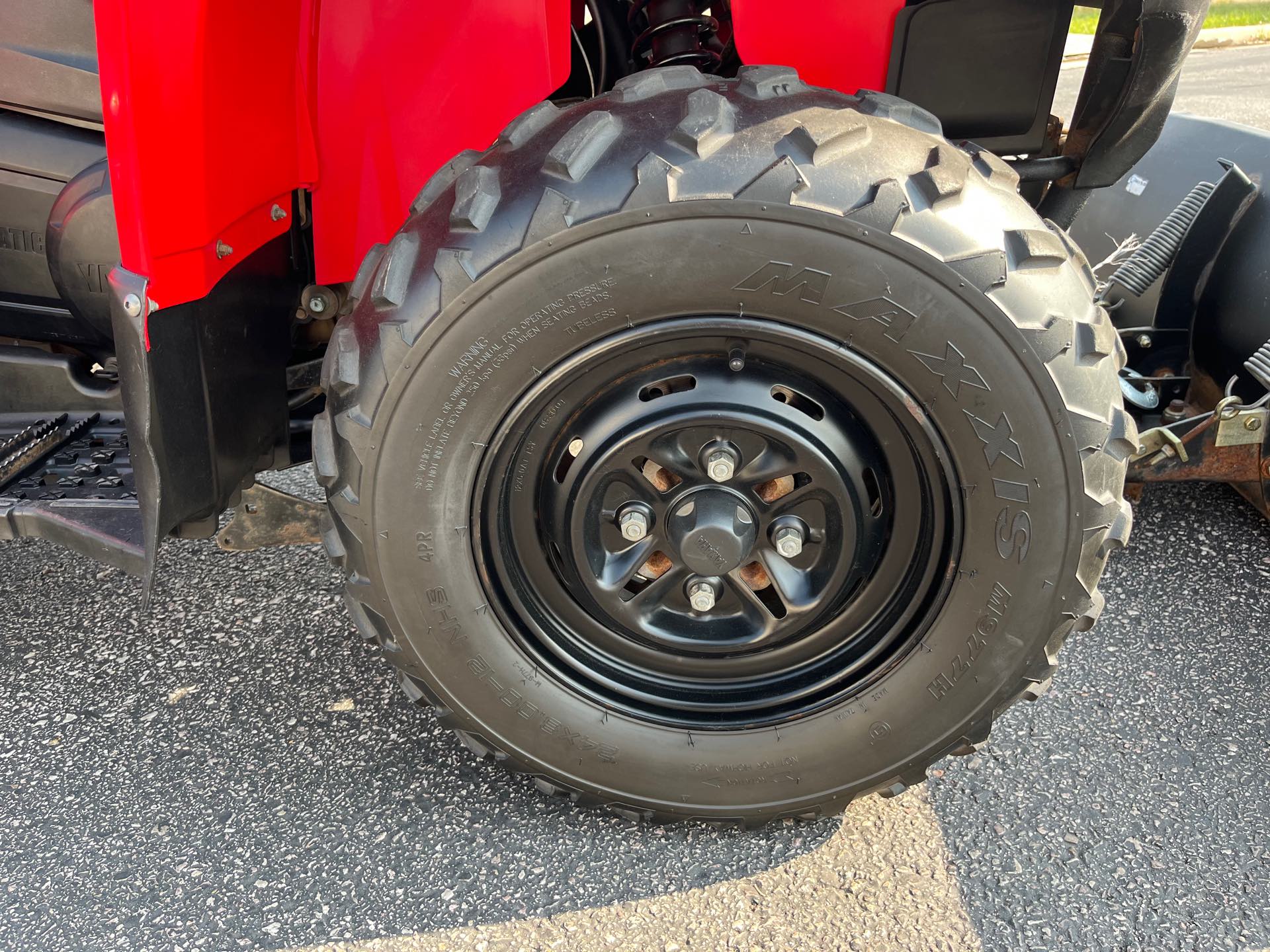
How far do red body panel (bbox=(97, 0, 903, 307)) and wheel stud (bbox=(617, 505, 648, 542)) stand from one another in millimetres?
763

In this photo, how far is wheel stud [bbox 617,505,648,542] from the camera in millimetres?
1716

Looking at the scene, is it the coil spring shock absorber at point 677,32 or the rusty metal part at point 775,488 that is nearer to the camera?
the rusty metal part at point 775,488

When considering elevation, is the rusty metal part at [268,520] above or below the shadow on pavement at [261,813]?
above

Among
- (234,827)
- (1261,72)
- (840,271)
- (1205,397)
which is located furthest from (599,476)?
(1261,72)

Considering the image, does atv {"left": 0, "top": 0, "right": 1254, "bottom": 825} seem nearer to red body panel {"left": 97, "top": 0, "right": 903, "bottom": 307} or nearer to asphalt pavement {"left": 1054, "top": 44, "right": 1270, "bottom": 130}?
red body panel {"left": 97, "top": 0, "right": 903, "bottom": 307}

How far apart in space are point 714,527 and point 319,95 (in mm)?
1102

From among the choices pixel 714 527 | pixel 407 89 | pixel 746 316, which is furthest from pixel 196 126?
pixel 714 527

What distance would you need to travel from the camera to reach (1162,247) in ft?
8.84

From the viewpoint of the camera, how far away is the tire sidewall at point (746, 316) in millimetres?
1432

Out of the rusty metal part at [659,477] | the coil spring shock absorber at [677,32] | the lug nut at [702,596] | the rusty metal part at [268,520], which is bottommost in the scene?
the rusty metal part at [268,520]

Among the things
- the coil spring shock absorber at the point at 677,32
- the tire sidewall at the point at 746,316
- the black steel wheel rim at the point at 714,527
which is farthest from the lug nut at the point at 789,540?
the coil spring shock absorber at the point at 677,32

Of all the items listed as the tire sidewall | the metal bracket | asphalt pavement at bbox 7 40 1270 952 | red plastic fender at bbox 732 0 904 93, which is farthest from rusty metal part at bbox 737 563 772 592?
the metal bracket

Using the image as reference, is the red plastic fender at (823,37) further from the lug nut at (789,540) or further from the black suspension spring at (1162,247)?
the black suspension spring at (1162,247)

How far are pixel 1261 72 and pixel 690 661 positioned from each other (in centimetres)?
1044
